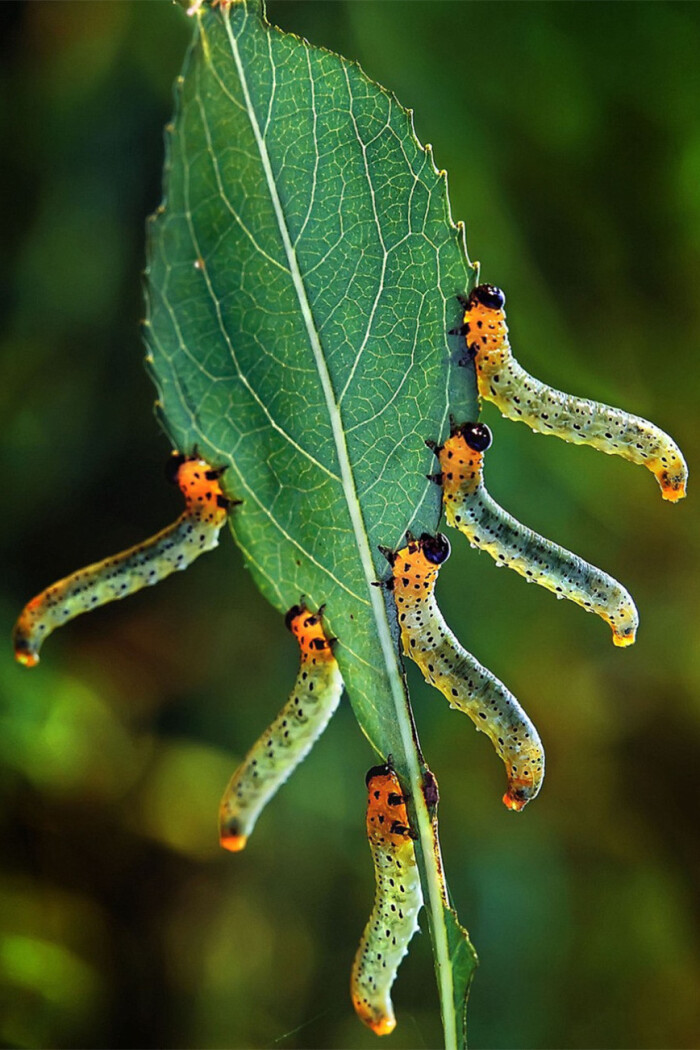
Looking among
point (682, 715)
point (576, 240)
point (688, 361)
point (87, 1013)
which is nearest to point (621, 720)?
point (682, 715)

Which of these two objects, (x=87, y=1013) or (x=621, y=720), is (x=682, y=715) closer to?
(x=621, y=720)

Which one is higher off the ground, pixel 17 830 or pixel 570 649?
pixel 570 649

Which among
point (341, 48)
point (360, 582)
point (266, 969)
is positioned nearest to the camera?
point (360, 582)

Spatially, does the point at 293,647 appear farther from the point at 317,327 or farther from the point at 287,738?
the point at 317,327

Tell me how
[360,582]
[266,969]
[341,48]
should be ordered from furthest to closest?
1. [266,969]
2. [341,48]
3. [360,582]

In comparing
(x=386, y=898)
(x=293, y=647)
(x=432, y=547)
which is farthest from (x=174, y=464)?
(x=293, y=647)
